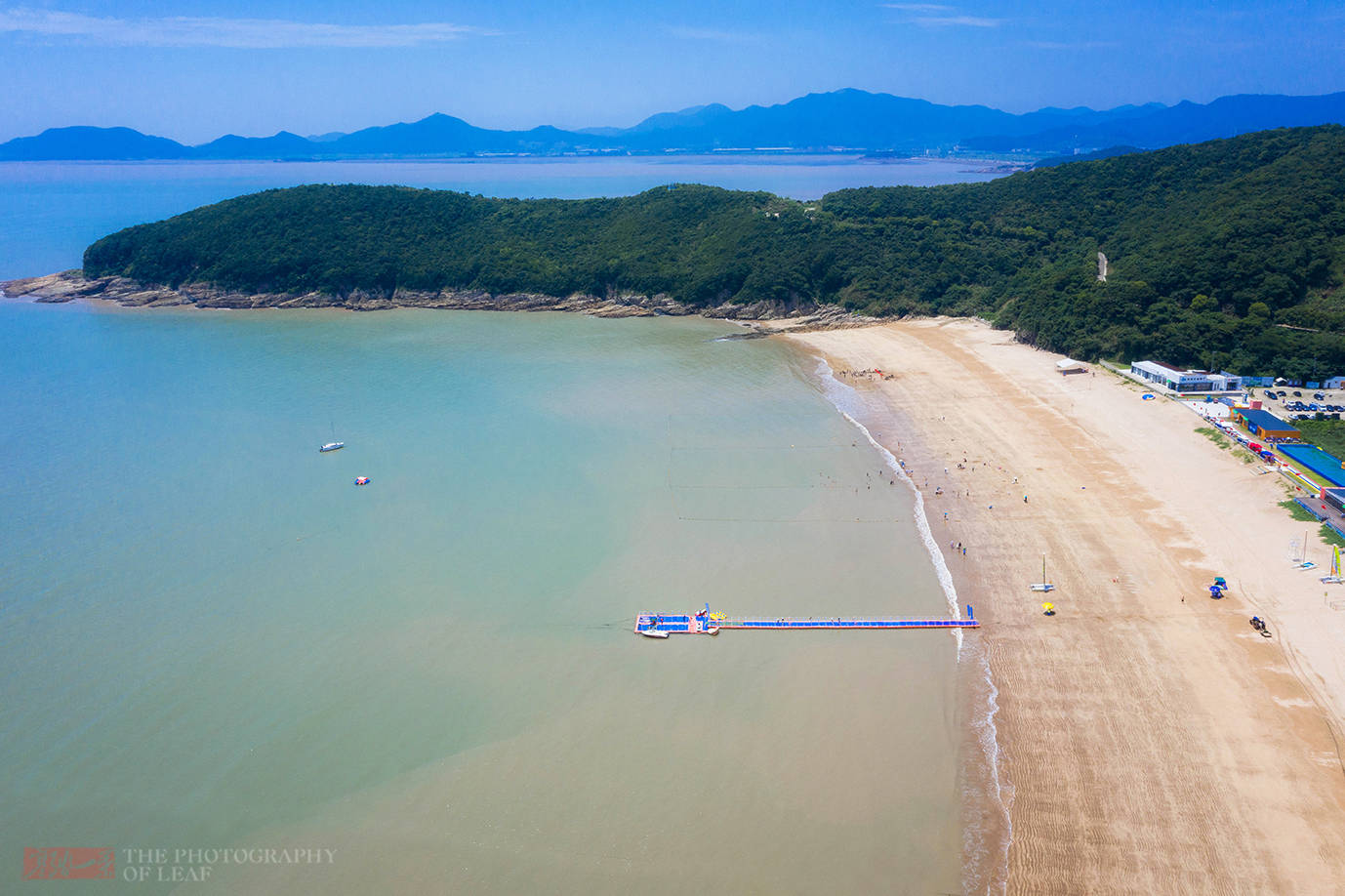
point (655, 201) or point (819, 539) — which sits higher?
point (655, 201)

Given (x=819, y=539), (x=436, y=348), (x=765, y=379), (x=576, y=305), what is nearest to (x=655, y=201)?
(x=576, y=305)

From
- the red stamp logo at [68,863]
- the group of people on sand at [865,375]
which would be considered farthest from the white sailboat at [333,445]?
the group of people on sand at [865,375]

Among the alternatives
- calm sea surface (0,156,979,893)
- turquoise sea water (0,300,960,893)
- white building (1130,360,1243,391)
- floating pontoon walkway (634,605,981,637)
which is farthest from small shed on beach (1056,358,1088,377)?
floating pontoon walkway (634,605,981,637)

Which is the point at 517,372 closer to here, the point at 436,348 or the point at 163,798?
the point at 436,348

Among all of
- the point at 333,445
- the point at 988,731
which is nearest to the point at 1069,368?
the point at 988,731

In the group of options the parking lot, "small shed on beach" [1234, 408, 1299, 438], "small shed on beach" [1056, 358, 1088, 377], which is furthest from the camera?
"small shed on beach" [1056, 358, 1088, 377]

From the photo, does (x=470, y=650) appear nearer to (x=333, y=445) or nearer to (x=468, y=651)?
(x=468, y=651)

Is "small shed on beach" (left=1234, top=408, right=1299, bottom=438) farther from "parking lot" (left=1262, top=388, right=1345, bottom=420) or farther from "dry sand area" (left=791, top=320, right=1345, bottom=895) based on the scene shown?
"parking lot" (left=1262, top=388, right=1345, bottom=420)

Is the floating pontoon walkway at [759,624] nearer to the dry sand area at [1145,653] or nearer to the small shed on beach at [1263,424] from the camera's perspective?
the dry sand area at [1145,653]
